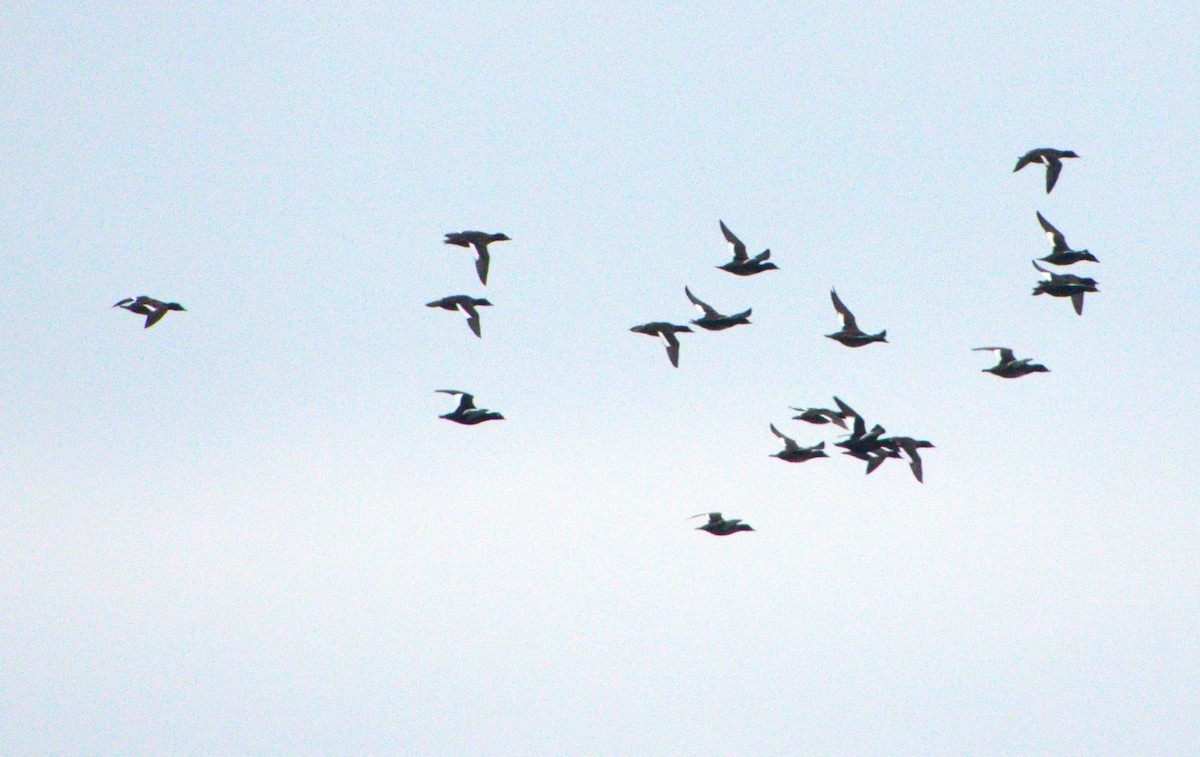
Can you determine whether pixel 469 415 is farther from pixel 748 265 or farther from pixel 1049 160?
pixel 1049 160

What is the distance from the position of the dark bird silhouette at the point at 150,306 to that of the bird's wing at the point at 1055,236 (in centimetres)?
2292

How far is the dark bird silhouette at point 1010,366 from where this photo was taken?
153ft

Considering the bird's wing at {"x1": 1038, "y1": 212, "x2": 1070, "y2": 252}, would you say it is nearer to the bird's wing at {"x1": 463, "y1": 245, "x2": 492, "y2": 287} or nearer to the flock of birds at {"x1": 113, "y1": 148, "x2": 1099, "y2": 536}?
the flock of birds at {"x1": 113, "y1": 148, "x2": 1099, "y2": 536}

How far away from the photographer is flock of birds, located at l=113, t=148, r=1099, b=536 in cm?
4538

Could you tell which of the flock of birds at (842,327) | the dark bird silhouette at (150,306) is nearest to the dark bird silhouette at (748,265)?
the flock of birds at (842,327)


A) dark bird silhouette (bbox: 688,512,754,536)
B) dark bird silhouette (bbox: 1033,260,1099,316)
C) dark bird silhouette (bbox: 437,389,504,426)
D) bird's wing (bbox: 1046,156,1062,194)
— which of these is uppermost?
bird's wing (bbox: 1046,156,1062,194)

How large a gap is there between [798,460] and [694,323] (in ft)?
15.1

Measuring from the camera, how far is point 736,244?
46.9 m

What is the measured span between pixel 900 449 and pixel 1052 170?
8041 mm

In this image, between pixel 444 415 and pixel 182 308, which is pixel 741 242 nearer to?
pixel 444 415

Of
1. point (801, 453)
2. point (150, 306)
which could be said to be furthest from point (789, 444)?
point (150, 306)

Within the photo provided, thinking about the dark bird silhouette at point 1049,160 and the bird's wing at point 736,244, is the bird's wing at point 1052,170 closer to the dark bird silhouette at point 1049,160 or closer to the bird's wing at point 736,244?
the dark bird silhouette at point 1049,160

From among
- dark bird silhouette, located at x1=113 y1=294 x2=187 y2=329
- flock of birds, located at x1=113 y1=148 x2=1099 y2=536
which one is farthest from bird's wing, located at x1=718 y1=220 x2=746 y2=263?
dark bird silhouette, located at x1=113 y1=294 x2=187 y2=329

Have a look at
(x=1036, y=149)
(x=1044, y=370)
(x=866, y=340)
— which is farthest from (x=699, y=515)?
(x=1036, y=149)
